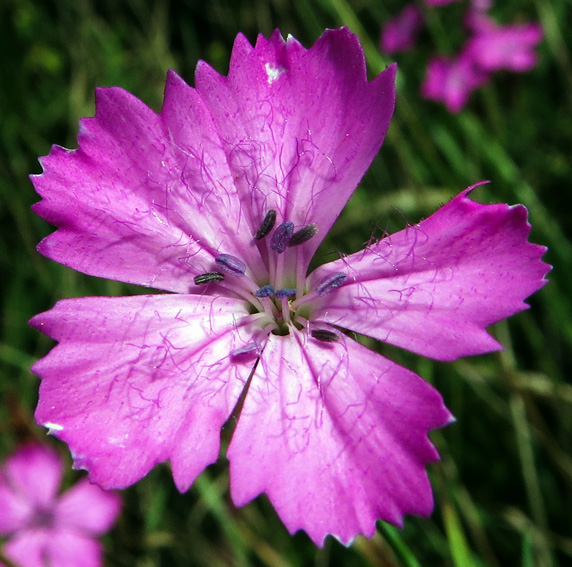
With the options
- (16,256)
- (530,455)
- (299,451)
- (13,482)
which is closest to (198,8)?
(16,256)

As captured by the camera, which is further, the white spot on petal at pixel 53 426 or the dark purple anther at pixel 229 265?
the dark purple anther at pixel 229 265

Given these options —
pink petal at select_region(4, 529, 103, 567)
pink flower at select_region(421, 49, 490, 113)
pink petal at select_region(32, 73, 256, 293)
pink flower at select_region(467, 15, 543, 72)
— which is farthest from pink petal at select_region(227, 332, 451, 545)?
pink flower at select_region(467, 15, 543, 72)

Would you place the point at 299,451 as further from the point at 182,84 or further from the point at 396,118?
the point at 396,118

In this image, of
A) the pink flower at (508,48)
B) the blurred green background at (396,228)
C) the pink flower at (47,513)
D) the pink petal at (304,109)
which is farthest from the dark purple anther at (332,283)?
the pink flower at (508,48)

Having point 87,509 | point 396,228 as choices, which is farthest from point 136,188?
point 87,509

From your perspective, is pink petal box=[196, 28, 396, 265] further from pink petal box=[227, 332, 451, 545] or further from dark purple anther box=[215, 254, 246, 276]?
pink petal box=[227, 332, 451, 545]

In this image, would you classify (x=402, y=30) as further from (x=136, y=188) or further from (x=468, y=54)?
(x=136, y=188)

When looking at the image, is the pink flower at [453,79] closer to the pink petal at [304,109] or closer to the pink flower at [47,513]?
the pink petal at [304,109]
